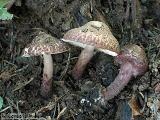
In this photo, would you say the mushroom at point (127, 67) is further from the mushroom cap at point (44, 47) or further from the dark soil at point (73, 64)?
the mushroom cap at point (44, 47)

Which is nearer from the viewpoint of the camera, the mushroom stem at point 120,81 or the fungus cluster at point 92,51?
the fungus cluster at point 92,51

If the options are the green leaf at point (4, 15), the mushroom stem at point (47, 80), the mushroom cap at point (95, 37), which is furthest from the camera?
the mushroom stem at point (47, 80)

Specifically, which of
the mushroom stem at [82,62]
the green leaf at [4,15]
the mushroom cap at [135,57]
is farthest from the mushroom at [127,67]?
the green leaf at [4,15]

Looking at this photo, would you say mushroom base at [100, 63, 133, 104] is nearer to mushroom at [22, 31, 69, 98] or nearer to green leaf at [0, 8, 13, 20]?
mushroom at [22, 31, 69, 98]

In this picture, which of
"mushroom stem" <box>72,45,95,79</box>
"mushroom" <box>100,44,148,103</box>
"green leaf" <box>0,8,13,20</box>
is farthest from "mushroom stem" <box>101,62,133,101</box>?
"green leaf" <box>0,8,13,20</box>

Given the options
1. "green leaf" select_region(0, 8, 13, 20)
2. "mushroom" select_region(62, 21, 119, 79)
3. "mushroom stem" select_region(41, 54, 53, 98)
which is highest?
"green leaf" select_region(0, 8, 13, 20)

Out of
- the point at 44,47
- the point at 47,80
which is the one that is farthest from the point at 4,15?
the point at 47,80

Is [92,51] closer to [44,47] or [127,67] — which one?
[127,67]
